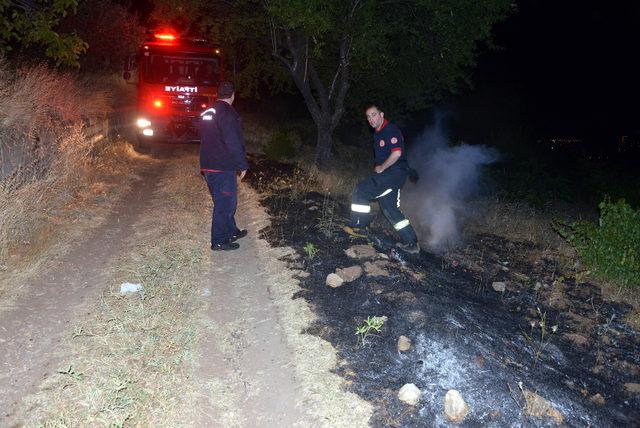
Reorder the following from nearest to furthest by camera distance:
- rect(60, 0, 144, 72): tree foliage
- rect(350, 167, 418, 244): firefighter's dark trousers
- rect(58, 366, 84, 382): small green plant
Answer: rect(58, 366, 84, 382): small green plant → rect(350, 167, 418, 244): firefighter's dark trousers → rect(60, 0, 144, 72): tree foliage

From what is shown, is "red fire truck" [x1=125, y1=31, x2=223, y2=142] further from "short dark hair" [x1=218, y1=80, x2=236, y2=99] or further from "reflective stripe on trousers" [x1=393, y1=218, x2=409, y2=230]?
"reflective stripe on trousers" [x1=393, y1=218, x2=409, y2=230]

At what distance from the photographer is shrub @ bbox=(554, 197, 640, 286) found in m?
6.38

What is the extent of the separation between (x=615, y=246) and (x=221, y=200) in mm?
5087

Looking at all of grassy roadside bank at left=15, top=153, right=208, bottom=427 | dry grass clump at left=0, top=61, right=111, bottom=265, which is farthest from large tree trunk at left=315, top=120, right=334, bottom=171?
grassy roadside bank at left=15, top=153, right=208, bottom=427

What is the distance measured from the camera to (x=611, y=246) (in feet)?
21.6

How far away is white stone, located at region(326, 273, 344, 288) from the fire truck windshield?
25.5 feet

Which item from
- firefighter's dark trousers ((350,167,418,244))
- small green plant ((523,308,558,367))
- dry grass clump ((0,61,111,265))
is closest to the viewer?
small green plant ((523,308,558,367))

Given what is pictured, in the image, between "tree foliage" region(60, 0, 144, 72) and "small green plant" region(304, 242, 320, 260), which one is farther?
"tree foliage" region(60, 0, 144, 72)

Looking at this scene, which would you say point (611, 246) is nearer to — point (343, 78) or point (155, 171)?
point (343, 78)

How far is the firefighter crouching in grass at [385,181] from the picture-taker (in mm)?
6203

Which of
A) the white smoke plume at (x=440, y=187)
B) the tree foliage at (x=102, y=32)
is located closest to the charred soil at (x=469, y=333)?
the white smoke plume at (x=440, y=187)

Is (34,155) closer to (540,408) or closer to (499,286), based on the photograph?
(499,286)

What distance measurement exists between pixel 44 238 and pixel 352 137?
17498mm

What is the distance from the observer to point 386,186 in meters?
6.37
